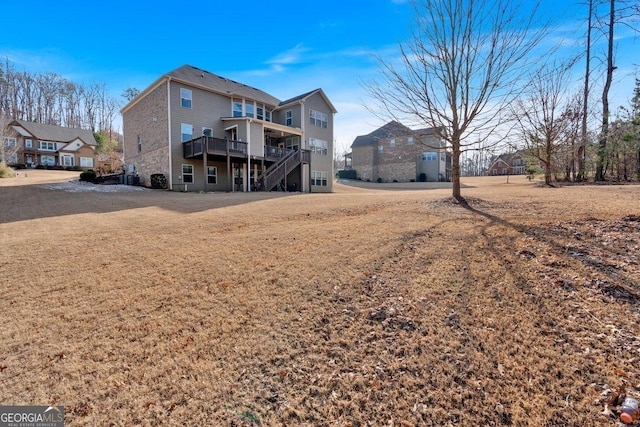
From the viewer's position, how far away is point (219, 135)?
22.8 metres

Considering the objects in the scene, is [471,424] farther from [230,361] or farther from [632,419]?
[230,361]

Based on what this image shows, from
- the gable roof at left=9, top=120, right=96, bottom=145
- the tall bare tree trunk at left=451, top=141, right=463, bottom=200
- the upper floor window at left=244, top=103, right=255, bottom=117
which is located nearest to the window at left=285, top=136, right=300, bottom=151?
the upper floor window at left=244, top=103, right=255, bottom=117

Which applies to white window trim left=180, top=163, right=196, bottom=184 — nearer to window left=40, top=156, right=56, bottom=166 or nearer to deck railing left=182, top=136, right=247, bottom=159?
deck railing left=182, top=136, right=247, bottom=159

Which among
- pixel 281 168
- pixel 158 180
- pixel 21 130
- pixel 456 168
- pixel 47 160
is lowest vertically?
pixel 456 168

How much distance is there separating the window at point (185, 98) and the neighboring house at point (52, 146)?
3475 cm

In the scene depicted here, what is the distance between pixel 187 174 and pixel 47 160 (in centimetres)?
4127

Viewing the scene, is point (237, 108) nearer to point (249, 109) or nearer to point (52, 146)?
point (249, 109)

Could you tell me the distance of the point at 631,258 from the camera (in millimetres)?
4461

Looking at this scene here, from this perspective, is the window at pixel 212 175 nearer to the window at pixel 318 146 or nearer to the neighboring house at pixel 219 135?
the neighboring house at pixel 219 135

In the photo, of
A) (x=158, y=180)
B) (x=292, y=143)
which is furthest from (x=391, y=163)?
(x=158, y=180)

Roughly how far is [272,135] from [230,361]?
25674 millimetres

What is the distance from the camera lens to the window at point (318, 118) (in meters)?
26.8

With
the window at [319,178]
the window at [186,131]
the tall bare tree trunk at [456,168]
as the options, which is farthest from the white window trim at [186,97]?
the tall bare tree trunk at [456,168]

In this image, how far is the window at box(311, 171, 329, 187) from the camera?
1076 inches
